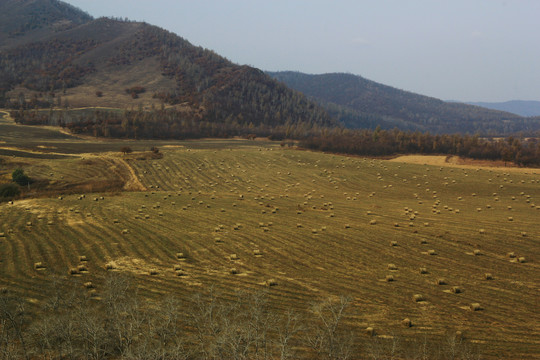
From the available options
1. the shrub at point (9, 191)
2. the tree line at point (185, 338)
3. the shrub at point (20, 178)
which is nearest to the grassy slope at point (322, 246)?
the tree line at point (185, 338)

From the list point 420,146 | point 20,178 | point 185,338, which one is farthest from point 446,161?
point 185,338

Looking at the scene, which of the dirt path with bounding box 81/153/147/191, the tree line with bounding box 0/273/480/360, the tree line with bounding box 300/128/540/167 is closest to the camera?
the tree line with bounding box 0/273/480/360

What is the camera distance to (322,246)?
1729 inches

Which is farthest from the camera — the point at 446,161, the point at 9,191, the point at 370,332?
the point at 446,161

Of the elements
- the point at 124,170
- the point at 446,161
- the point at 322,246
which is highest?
the point at 446,161

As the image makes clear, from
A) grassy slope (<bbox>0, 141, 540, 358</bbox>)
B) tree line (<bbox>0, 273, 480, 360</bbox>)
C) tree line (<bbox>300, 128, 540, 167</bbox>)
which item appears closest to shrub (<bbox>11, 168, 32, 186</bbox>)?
grassy slope (<bbox>0, 141, 540, 358</bbox>)

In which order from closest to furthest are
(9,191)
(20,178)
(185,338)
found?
1. (185,338)
2. (9,191)
3. (20,178)

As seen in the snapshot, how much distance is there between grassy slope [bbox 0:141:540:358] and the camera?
2912 cm

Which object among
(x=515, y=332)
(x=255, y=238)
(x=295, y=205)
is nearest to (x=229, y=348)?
(x=515, y=332)

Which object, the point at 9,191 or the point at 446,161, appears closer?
the point at 9,191

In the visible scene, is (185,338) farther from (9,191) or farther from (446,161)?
(446,161)

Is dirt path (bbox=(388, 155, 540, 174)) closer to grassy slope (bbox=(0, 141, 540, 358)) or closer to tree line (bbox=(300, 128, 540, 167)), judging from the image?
tree line (bbox=(300, 128, 540, 167))

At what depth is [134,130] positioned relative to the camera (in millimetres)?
176750

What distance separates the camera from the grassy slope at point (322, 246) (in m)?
29.1
